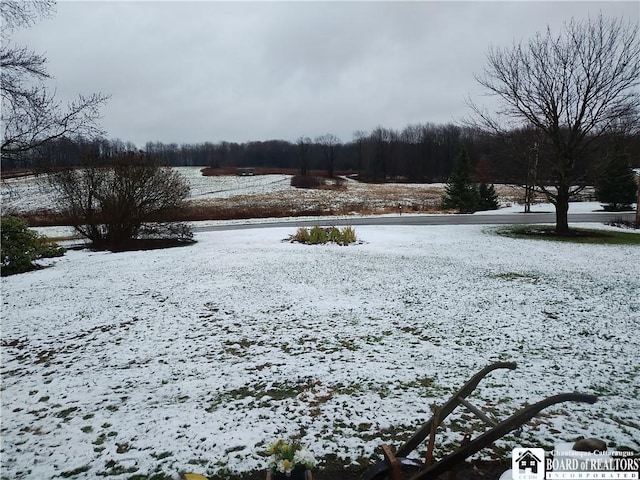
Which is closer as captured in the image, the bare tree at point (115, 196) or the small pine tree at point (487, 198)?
the bare tree at point (115, 196)

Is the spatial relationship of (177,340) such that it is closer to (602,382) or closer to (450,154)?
(602,382)

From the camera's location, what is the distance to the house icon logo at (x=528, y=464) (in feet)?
6.86

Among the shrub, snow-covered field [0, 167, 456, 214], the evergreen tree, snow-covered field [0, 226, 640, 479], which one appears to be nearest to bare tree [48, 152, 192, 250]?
snow-covered field [0, 226, 640, 479]

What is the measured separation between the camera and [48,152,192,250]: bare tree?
1627cm

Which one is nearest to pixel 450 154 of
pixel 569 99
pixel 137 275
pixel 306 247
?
pixel 569 99

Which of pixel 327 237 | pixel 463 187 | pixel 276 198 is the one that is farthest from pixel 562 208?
pixel 276 198

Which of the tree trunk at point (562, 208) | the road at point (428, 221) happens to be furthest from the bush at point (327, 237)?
the tree trunk at point (562, 208)

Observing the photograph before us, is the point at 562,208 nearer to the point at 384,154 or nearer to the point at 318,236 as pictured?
the point at 318,236

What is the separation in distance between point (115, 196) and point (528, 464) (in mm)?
17559

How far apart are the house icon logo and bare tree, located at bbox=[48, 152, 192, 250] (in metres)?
17.1

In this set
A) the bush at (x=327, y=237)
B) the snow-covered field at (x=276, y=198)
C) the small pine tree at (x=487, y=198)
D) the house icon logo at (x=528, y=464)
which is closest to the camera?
the house icon logo at (x=528, y=464)

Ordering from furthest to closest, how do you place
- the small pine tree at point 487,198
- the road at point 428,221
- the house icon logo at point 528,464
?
the small pine tree at point 487,198, the road at point 428,221, the house icon logo at point 528,464

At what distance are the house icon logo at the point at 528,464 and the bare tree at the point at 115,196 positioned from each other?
17.1 m

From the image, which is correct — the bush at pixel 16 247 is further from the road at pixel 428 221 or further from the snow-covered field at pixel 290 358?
the road at pixel 428 221
